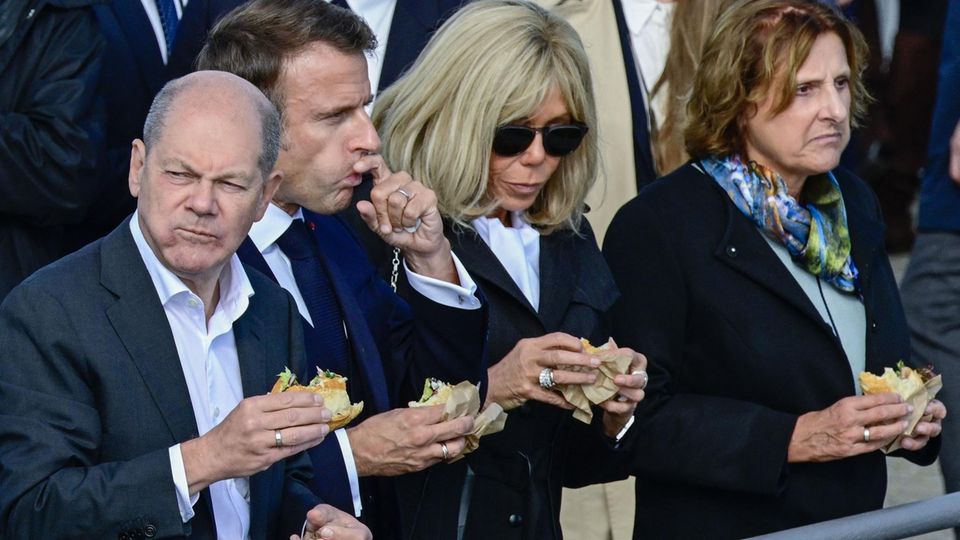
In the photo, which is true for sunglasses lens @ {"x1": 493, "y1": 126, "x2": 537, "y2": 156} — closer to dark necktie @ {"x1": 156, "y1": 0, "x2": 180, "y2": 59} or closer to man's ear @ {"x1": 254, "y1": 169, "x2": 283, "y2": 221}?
man's ear @ {"x1": 254, "y1": 169, "x2": 283, "y2": 221}

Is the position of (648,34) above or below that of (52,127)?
below

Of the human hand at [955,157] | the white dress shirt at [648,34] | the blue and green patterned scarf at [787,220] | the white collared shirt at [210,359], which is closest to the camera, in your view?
the white collared shirt at [210,359]

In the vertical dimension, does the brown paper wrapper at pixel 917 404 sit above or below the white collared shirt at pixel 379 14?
below

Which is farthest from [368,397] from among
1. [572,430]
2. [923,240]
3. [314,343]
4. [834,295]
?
[923,240]

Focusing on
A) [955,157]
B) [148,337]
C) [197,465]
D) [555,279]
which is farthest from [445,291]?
[955,157]

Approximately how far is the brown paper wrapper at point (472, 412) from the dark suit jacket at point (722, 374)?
685 mm

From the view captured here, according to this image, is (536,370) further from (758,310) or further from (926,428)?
(926,428)

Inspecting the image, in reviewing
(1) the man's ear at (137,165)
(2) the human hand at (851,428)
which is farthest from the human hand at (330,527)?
(2) the human hand at (851,428)

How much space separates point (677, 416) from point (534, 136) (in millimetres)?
789

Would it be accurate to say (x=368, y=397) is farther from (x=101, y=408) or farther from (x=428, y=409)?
(x=101, y=408)

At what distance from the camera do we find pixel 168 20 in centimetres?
526

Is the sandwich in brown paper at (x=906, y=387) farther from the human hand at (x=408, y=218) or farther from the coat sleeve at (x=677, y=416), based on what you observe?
the human hand at (x=408, y=218)

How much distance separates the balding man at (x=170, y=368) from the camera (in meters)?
3.04

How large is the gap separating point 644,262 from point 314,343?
1003mm
